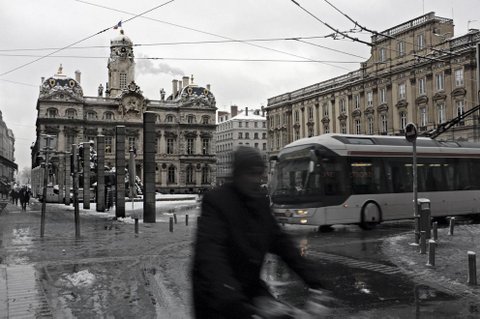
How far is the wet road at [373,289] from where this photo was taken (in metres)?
6.82

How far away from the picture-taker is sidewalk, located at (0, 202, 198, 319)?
7086 millimetres

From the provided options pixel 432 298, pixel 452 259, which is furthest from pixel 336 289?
pixel 452 259

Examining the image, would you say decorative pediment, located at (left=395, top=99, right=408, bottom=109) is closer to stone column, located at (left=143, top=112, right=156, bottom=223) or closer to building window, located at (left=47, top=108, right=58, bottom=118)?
stone column, located at (left=143, top=112, right=156, bottom=223)

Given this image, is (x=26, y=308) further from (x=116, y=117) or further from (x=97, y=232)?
(x=116, y=117)

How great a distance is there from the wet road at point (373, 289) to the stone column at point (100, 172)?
2046cm

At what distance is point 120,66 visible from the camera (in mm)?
91688

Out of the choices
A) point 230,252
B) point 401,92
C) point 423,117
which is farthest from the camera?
point 401,92

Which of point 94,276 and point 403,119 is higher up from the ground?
point 403,119

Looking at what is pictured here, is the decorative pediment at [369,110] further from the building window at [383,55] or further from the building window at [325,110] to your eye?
the building window at [325,110]

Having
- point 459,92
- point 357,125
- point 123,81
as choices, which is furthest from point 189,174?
point 459,92

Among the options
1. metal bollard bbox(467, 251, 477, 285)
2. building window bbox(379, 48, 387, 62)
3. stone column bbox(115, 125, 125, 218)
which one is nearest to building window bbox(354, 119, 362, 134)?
building window bbox(379, 48, 387, 62)

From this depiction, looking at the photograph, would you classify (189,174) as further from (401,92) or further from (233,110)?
(401,92)

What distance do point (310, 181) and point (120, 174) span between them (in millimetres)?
13542

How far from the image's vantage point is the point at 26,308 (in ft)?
23.4
